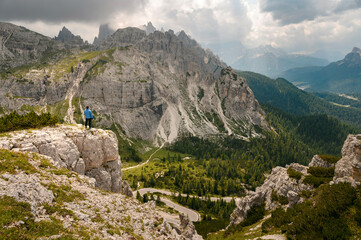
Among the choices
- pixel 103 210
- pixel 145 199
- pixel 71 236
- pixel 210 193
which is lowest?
pixel 210 193

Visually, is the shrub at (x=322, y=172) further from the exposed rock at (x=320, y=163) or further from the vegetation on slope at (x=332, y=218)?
the vegetation on slope at (x=332, y=218)

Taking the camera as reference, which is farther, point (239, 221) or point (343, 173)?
point (239, 221)

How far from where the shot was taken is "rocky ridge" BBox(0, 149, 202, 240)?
18.7 m

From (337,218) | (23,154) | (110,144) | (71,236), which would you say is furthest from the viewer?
(110,144)

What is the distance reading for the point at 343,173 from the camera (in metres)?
43.8

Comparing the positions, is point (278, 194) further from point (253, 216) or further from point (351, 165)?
point (351, 165)

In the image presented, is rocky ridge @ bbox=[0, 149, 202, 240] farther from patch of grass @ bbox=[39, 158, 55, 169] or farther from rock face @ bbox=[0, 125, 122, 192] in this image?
rock face @ bbox=[0, 125, 122, 192]

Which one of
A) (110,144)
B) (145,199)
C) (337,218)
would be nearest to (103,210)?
(110,144)

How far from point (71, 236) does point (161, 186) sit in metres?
149

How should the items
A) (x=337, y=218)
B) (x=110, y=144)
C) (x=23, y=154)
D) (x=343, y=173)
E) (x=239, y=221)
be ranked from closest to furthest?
(x=23, y=154) < (x=337, y=218) < (x=343, y=173) < (x=110, y=144) < (x=239, y=221)

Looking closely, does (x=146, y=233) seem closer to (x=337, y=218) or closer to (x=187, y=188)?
(x=337, y=218)

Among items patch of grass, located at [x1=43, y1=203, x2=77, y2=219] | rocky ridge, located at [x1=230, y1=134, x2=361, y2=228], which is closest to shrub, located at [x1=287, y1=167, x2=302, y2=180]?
rocky ridge, located at [x1=230, y1=134, x2=361, y2=228]

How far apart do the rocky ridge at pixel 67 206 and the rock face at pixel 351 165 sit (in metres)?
37.5

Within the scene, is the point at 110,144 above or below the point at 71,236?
above
